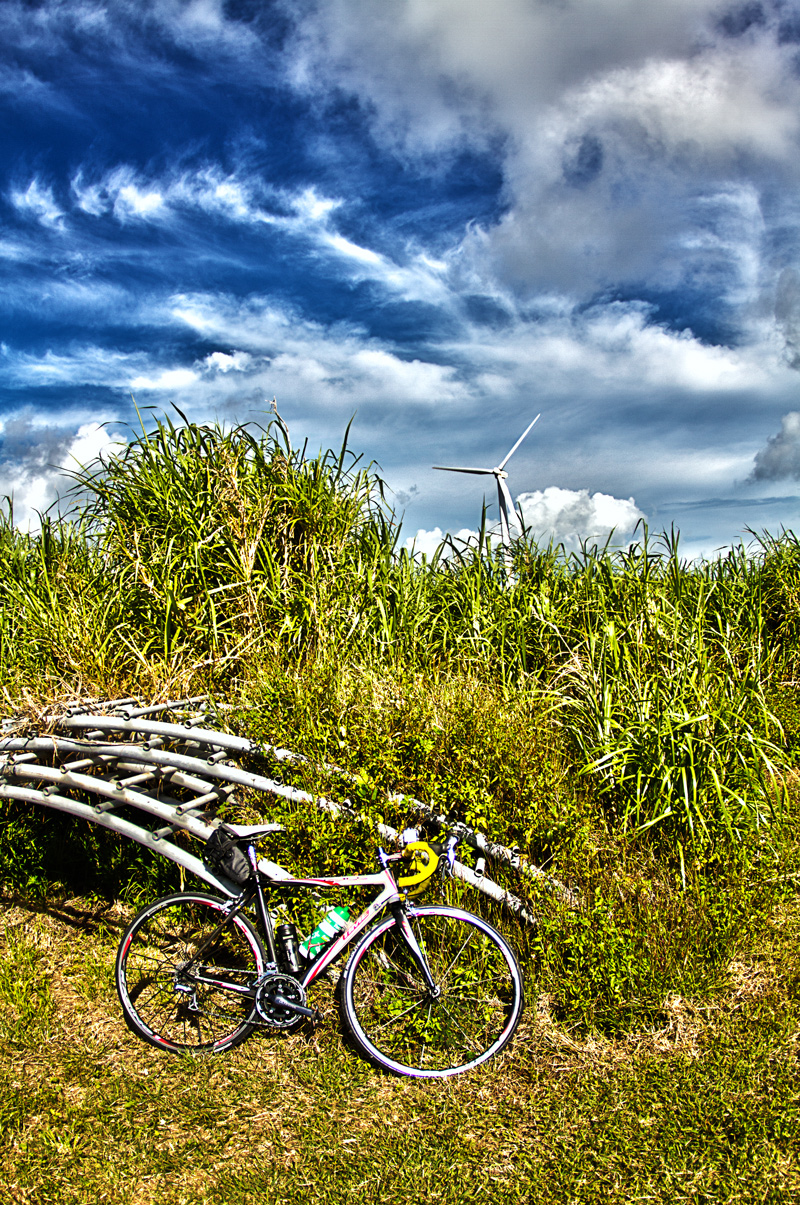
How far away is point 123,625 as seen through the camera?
8.05 m

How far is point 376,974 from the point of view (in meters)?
5.11

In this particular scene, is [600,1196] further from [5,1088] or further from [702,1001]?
[5,1088]

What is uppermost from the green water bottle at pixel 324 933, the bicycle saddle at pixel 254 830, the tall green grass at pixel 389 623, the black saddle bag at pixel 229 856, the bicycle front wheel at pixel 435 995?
the tall green grass at pixel 389 623

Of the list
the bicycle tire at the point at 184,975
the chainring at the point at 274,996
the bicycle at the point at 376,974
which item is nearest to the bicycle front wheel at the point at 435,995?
the bicycle at the point at 376,974

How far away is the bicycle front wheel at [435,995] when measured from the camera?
4.79 meters

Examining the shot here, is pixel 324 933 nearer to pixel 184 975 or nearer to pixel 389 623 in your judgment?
pixel 184 975

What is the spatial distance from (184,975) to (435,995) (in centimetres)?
166

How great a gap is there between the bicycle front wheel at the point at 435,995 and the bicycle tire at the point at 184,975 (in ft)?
2.38

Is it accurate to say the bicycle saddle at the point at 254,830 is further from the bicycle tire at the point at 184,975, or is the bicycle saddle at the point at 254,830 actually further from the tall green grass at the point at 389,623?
the tall green grass at the point at 389,623

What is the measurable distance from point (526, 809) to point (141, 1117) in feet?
9.87

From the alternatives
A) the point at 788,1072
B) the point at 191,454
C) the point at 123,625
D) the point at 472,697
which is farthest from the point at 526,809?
the point at 191,454

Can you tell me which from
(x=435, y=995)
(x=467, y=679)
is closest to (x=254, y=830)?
(x=435, y=995)

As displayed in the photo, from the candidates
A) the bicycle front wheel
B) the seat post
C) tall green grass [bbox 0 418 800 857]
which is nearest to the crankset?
the seat post

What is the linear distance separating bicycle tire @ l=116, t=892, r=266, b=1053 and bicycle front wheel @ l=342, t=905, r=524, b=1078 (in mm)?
726
